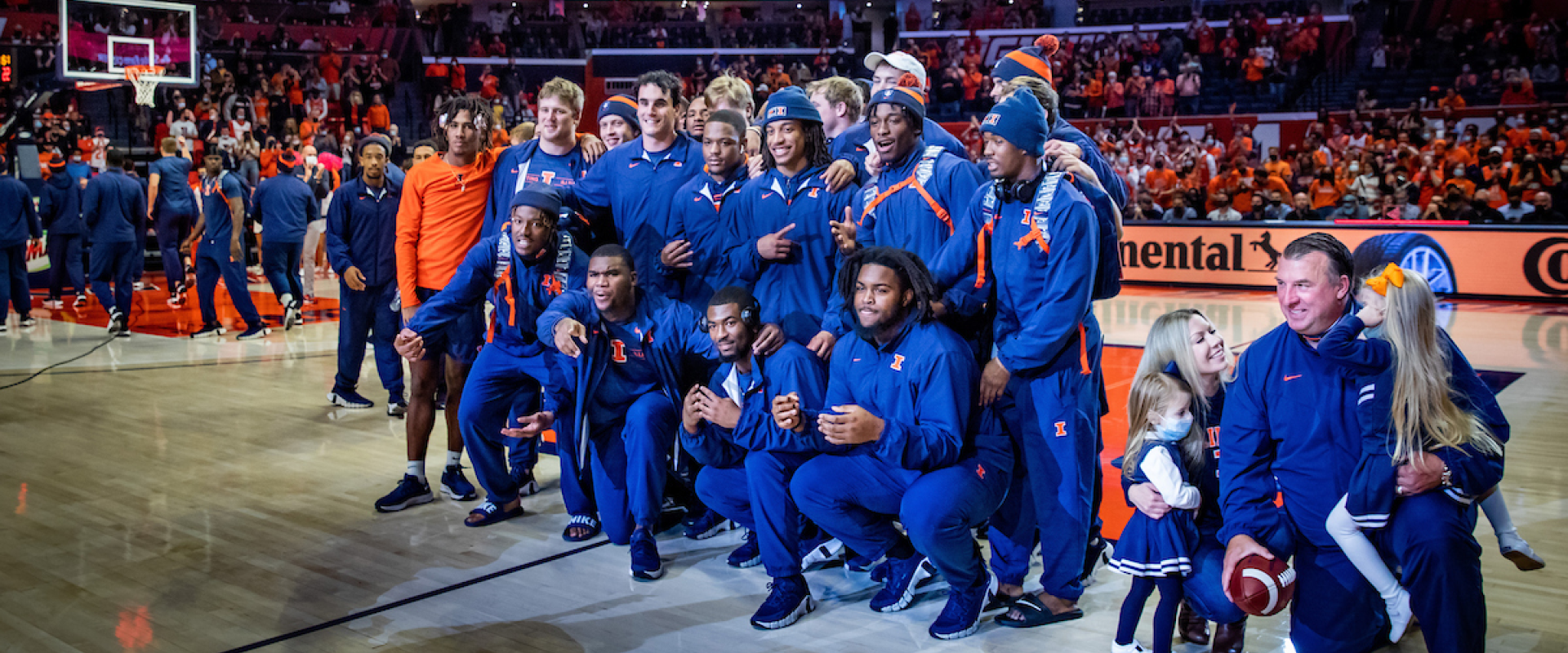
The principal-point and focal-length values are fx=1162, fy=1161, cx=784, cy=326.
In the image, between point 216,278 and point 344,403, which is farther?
point 216,278

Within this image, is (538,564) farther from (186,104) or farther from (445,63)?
(445,63)

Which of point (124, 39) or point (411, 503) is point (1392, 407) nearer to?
point (411, 503)

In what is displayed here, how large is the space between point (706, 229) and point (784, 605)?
73.0 inches

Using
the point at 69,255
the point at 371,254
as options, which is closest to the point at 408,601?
the point at 371,254

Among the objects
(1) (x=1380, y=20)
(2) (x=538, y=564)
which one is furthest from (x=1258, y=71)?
(2) (x=538, y=564)

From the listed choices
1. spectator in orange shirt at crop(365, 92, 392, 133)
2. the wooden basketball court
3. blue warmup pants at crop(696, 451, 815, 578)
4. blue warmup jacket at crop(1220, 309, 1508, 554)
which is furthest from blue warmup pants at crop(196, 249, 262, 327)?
spectator in orange shirt at crop(365, 92, 392, 133)

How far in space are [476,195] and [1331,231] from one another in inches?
423

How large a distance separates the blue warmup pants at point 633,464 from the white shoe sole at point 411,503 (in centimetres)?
122

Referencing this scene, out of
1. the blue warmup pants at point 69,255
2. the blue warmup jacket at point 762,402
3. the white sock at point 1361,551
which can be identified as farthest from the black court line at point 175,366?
the white sock at point 1361,551

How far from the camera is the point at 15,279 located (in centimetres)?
1217

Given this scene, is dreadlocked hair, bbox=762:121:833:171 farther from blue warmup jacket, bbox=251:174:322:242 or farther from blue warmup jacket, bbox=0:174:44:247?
blue warmup jacket, bbox=0:174:44:247

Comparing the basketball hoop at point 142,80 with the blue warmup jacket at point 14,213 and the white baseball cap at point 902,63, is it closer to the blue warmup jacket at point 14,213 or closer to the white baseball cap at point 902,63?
the blue warmup jacket at point 14,213

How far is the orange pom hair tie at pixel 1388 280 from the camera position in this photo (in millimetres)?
3264

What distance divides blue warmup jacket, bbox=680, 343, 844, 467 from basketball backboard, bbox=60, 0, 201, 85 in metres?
13.7
